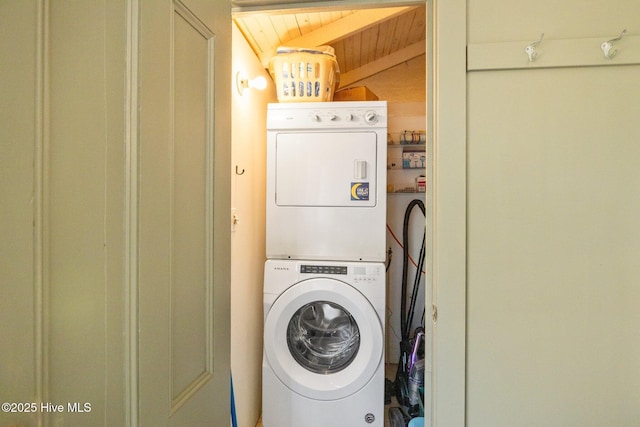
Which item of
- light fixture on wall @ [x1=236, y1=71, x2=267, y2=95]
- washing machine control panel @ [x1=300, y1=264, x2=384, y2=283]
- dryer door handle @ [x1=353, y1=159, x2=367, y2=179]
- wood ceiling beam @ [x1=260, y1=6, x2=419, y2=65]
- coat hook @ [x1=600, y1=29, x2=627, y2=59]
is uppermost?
wood ceiling beam @ [x1=260, y1=6, x2=419, y2=65]

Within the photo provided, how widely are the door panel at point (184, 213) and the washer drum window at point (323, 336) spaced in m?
0.87

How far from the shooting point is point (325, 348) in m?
1.97

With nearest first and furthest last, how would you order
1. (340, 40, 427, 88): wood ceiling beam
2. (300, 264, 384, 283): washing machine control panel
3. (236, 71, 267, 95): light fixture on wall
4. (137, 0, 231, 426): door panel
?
(137, 0, 231, 426): door panel → (236, 71, 267, 95): light fixture on wall → (300, 264, 384, 283): washing machine control panel → (340, 40, 427, 88): wood ceiling beam

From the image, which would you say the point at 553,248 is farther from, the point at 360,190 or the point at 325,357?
the point at 325,357

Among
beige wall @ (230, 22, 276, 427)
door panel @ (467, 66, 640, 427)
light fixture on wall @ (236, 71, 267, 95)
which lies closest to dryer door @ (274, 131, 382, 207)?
beige wall @ (230, 22, 276, 427)

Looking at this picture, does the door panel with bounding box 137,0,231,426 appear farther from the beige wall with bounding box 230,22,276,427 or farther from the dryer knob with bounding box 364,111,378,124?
the dryer knob with bounding box 364,111,378,124

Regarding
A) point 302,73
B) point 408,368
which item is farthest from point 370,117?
point 408,368

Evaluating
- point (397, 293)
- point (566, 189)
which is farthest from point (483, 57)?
point (397, 293)

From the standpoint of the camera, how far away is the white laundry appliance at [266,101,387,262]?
6.27 feet

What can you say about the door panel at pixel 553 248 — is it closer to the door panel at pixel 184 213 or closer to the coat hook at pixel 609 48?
the coat hook at pixel 609 48

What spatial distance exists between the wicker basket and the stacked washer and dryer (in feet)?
0.42

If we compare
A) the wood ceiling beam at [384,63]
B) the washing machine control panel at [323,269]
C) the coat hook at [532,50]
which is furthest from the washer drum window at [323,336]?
the wood ceiling beam at [384,63]

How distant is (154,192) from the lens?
677 millimetres

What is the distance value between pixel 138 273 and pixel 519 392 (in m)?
1.23
